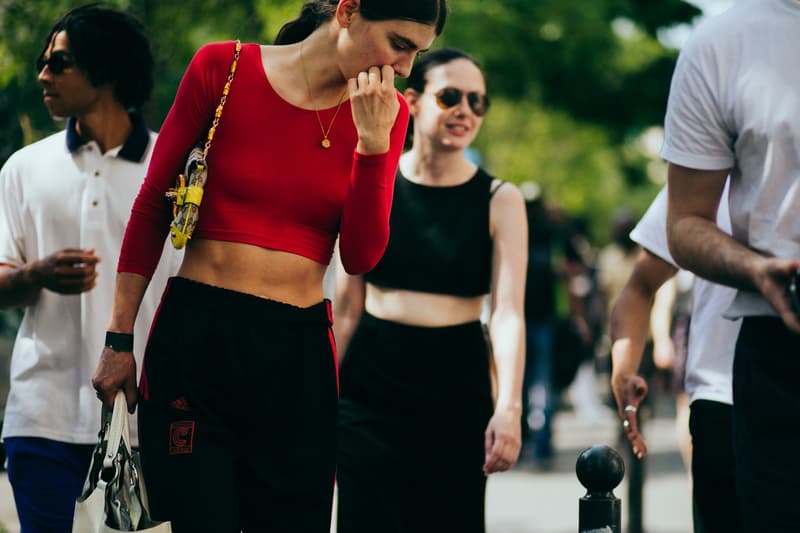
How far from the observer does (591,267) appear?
52.1 ft

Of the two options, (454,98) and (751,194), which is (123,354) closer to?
(751,194)

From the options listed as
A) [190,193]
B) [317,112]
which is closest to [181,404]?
[190,193]

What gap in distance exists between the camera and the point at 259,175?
3.51 metres

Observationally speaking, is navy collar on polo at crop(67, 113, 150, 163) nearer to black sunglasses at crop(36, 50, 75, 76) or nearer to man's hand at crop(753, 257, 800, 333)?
black sunglasses at crop(36, 50, 75, 76)

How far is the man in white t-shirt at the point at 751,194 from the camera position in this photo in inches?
113

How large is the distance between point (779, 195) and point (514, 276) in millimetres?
1968

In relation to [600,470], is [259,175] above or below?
above

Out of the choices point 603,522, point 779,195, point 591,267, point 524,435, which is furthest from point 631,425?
point 591,267

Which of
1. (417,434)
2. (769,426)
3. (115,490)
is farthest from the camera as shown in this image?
(417,434)

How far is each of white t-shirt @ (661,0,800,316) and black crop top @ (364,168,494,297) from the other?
6.25 ft

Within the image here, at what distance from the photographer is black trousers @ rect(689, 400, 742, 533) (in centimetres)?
427

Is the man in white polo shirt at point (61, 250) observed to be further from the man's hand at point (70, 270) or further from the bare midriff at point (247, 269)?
the bare midriff at point (247, 269)

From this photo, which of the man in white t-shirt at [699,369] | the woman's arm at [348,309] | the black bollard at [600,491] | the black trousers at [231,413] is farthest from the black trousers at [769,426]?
the woman's arm at [348,309]

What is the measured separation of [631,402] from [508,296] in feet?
2.15
